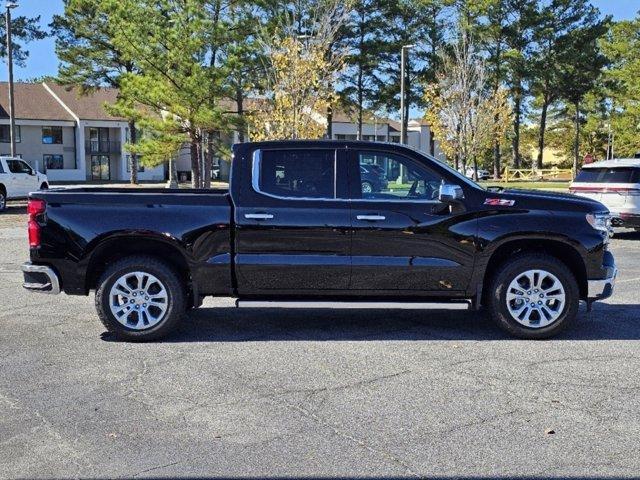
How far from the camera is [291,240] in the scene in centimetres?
663

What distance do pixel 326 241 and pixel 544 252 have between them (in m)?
2.15

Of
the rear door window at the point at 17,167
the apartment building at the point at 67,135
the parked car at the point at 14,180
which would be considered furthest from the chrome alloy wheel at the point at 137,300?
the apartment building at the point at 67,135

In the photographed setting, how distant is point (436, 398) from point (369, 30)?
43.9 m

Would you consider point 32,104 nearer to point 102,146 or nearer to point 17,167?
point 102,146

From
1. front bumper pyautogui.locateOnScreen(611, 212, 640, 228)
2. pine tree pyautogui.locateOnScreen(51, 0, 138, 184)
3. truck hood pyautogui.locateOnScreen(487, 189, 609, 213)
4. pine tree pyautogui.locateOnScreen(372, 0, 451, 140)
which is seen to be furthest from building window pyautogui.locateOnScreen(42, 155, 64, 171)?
truck hood pyautogui.locateOnScreen(487, 189, 609, 213)

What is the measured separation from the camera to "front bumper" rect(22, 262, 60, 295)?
6.65 m

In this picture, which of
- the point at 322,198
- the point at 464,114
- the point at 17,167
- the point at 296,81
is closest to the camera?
the point at 322,198

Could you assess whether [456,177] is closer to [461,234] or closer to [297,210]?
[461,234]

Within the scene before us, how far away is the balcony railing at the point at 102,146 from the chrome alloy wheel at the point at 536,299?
180 feet

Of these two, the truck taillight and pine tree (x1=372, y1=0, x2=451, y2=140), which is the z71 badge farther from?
pine tree (x1=372, y1=0, x2=451, y2=140)

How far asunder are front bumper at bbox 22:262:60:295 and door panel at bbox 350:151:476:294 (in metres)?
2.81

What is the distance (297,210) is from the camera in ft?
21.8

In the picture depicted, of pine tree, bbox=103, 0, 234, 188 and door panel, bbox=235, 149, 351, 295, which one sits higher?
pine tree, bbox=103, 0, 234, 188

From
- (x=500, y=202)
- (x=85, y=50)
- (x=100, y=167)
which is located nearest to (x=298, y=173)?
(x=500, y=202)
